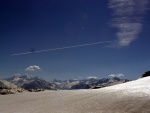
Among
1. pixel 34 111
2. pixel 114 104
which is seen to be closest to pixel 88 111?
pixel 114 104

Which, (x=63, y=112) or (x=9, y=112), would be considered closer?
(x=63, y=112)

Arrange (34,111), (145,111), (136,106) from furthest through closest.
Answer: (34,111) → (136,106) → (145,111)

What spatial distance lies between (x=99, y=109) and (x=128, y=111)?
1.07m

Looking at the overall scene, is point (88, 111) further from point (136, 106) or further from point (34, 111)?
point (34, 111)

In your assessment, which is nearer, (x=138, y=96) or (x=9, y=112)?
(x=138, y=96)

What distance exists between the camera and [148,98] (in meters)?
6.80

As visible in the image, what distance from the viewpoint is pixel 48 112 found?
25.9 ft

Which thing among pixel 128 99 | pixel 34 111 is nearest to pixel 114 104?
pixel 128 99

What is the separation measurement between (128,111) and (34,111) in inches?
155

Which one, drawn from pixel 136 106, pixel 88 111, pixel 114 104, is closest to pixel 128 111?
pixel 136 106

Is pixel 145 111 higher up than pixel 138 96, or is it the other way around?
pixel 138 96

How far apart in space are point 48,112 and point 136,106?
3225 millimetres

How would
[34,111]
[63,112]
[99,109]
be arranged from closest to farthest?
[99,109], [63,112], [34,111]

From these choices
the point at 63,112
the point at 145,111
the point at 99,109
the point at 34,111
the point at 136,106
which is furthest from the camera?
the point at 34,111
